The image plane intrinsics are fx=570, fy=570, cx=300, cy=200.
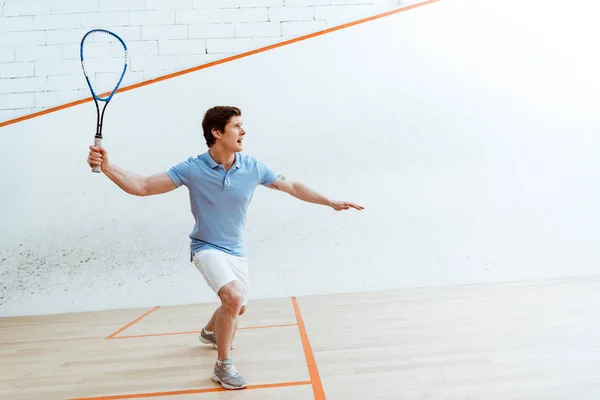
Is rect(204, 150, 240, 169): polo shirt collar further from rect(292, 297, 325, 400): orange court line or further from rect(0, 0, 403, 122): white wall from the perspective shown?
rect(0, 0, 403, 122): white wall

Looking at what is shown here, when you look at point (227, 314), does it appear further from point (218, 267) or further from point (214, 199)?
point (214, 199)

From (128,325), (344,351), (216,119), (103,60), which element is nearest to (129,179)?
(216,119)

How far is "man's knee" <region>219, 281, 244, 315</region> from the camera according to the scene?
5.76 ft

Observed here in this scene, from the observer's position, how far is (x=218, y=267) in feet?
5.94

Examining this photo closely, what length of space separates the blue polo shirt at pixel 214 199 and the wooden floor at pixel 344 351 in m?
0.45

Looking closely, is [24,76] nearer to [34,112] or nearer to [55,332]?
[34,112]

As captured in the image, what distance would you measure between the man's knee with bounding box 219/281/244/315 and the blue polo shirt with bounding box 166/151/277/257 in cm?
18

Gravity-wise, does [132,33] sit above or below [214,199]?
above

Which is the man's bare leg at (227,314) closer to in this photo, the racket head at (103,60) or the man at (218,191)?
the man at (218,191)

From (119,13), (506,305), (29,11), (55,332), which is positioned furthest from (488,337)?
(29,11)

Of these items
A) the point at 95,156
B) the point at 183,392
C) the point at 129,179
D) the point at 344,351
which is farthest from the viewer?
the point at 344,351

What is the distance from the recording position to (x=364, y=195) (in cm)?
399

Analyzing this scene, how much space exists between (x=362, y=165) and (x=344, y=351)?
81.6 inches

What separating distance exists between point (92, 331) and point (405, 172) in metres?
2.29
